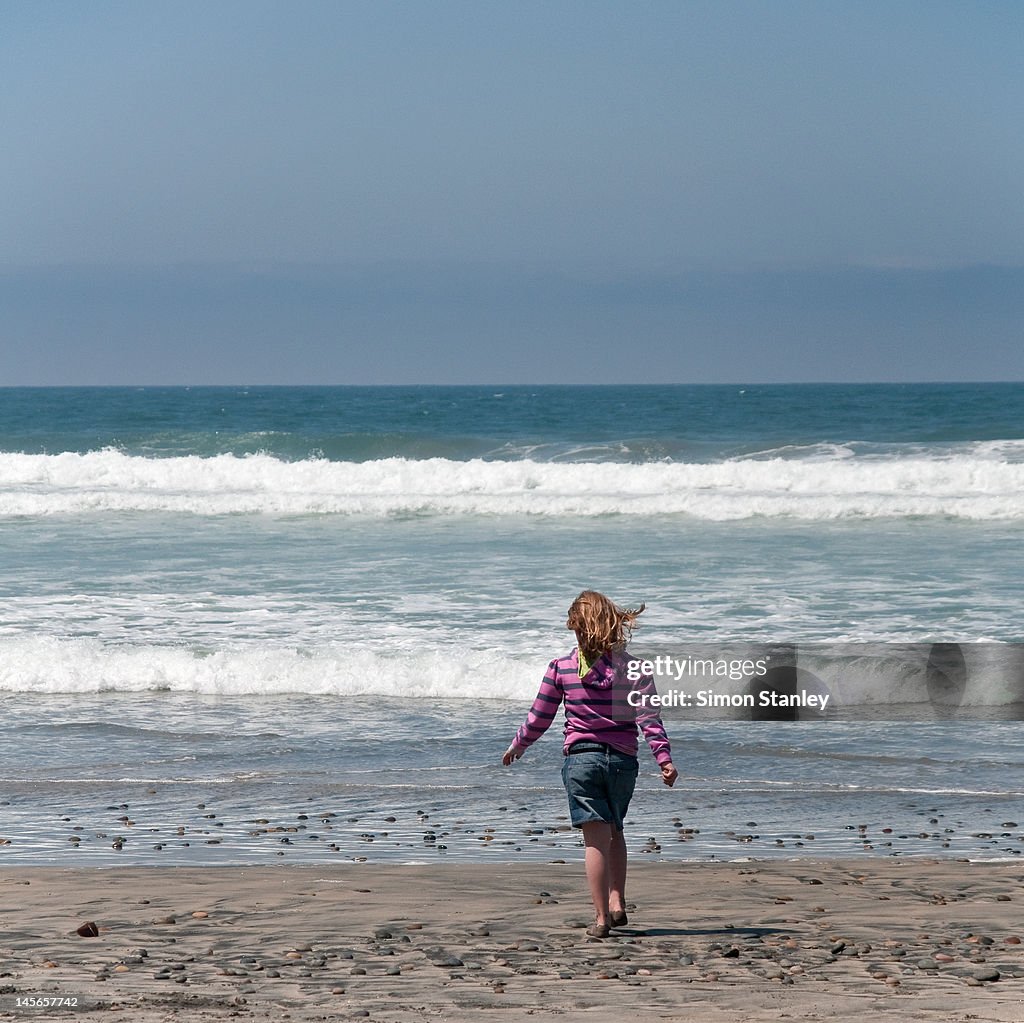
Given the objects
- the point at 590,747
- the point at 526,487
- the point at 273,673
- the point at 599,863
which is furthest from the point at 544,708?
the point at 526,487

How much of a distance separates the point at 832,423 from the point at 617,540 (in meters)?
27.0

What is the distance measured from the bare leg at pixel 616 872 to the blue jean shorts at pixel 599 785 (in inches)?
2.0

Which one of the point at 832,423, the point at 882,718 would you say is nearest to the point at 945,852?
the point at 882,718

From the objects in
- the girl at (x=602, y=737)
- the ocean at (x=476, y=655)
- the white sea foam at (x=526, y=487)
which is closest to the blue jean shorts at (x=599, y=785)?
the girl at (x=602, y=737)

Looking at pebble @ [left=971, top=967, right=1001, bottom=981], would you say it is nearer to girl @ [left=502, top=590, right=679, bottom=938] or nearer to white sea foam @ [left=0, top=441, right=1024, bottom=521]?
girl @ [left=502, top=590, right=679, bottom=938]

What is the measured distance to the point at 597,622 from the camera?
17.4 ft

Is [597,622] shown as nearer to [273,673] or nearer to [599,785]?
[599,785]

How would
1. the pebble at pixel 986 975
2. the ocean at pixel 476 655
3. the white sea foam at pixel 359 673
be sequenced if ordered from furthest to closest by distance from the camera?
1. the white sea foam at pixel 359 673
2. the ocean at pixel 476 655
3. the pebble at pixel 986 975

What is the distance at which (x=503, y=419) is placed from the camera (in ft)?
172

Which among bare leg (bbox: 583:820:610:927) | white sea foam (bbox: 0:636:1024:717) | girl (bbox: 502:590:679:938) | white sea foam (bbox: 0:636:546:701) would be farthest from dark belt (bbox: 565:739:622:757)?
white sea foam (bbox: 0:636:546:701)

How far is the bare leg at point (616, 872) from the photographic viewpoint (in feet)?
17.8
